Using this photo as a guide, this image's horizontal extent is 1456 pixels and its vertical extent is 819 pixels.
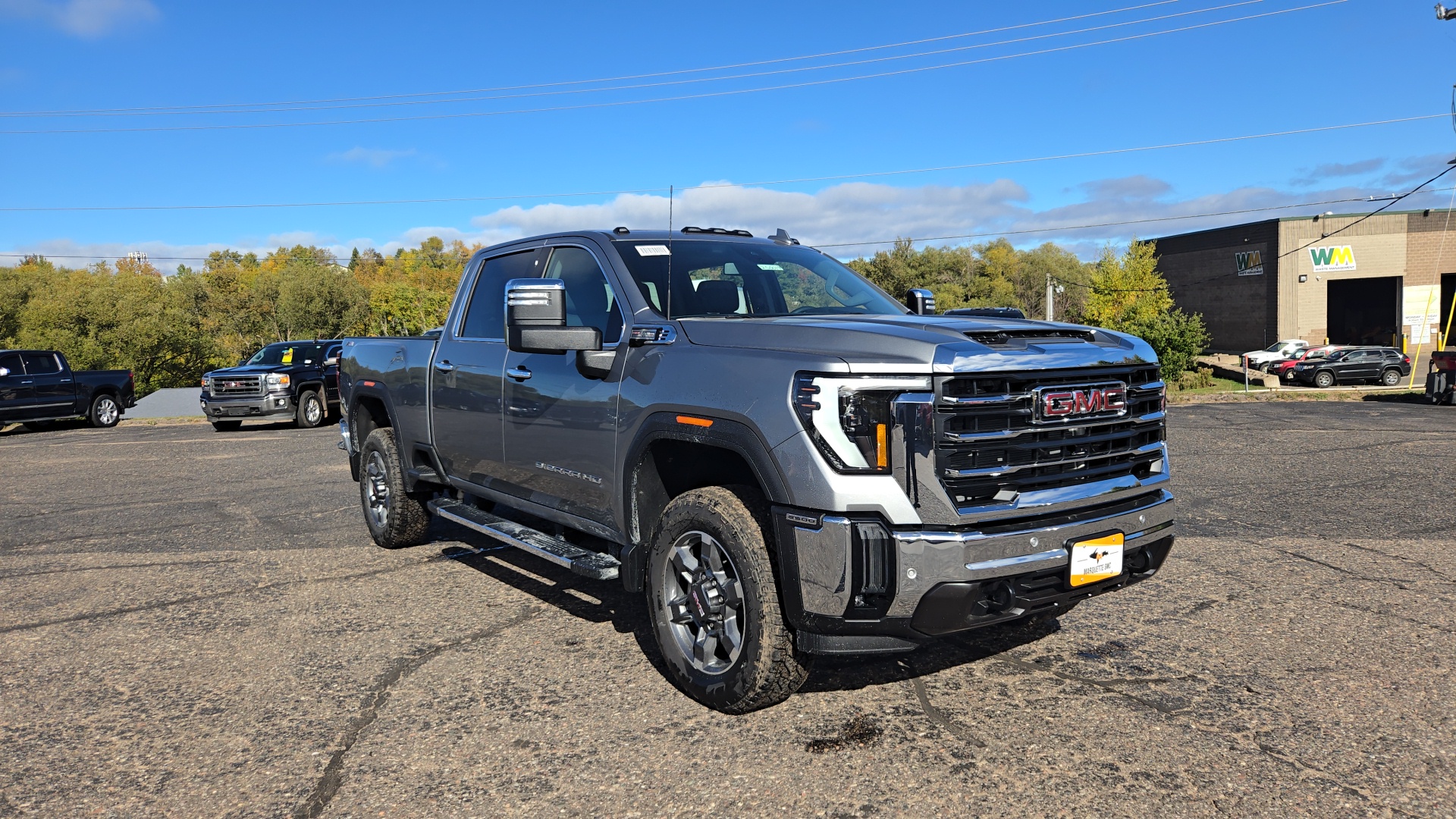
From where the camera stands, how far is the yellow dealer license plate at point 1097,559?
364 cm

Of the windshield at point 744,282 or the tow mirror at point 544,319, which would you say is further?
the windshield at point 744,282

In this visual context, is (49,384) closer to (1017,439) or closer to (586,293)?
(586,293)

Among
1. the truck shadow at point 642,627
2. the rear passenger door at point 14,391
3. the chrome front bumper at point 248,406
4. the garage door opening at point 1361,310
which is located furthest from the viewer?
the garage door opening at point 1361,310

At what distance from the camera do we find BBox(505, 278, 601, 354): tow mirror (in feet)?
14.0

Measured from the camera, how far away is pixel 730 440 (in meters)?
3.73

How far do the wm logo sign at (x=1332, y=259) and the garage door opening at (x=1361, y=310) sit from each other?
4.55 meters

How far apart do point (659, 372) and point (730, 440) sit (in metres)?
0.63

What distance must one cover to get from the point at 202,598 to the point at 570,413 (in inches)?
116

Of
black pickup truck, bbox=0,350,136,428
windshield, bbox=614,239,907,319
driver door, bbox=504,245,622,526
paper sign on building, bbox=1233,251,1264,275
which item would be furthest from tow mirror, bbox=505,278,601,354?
paper sign on building, bbox=1233,251,1264,275

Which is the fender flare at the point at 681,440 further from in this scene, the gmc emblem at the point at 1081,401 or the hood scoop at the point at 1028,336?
the gmc emblem at the point at 1081,401

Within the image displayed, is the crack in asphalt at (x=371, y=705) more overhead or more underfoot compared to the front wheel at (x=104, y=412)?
more underfoot

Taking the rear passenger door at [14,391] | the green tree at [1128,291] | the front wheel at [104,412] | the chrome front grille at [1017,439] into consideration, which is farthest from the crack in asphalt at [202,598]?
the green tree at [1128,291]

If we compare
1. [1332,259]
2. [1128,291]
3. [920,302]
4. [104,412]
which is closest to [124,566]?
[920,302]

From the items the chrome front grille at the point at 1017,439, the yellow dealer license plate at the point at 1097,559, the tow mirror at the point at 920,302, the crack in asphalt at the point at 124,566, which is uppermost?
the tow mirror at the point at 920,302
